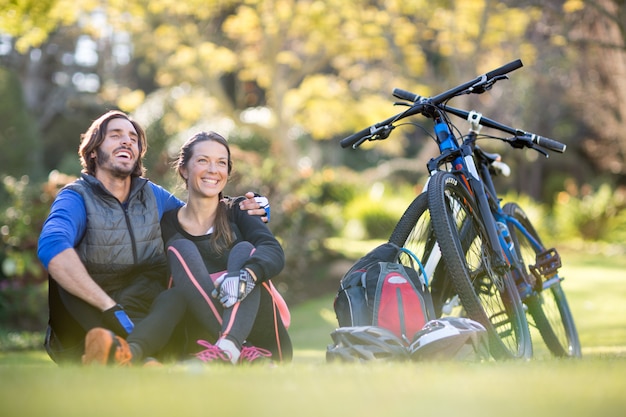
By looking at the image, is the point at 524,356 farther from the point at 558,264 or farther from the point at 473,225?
the point at 558,264

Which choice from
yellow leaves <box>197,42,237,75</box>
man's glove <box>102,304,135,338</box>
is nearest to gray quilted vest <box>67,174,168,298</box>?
man's glove <box>102,304,135,338</box>

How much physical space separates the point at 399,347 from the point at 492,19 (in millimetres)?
13142

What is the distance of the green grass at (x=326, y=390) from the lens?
2201 millimetres

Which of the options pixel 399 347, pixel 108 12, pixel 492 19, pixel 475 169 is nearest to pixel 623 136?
pixel 492 19

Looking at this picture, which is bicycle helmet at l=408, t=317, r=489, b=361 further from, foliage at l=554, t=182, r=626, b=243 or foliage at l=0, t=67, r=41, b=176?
foliage at l=0, t=67, r=41, b=176

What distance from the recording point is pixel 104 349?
10.4ft

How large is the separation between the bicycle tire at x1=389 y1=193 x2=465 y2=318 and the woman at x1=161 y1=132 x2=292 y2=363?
0.70m

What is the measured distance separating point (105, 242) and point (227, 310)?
2.49ft

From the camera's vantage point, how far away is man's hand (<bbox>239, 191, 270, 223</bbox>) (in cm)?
430

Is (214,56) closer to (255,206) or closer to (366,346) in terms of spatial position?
(255,206)

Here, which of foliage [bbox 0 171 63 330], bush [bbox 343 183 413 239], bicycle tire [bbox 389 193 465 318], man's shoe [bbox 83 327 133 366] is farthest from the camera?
bush [bbox 343 183 413 239]

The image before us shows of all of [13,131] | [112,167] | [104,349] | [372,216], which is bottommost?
[104,349]

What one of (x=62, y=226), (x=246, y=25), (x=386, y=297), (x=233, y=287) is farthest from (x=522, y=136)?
(x=246, y=25)

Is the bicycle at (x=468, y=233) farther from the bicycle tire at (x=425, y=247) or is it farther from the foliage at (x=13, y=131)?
the foliage at (x=13, y=131)
